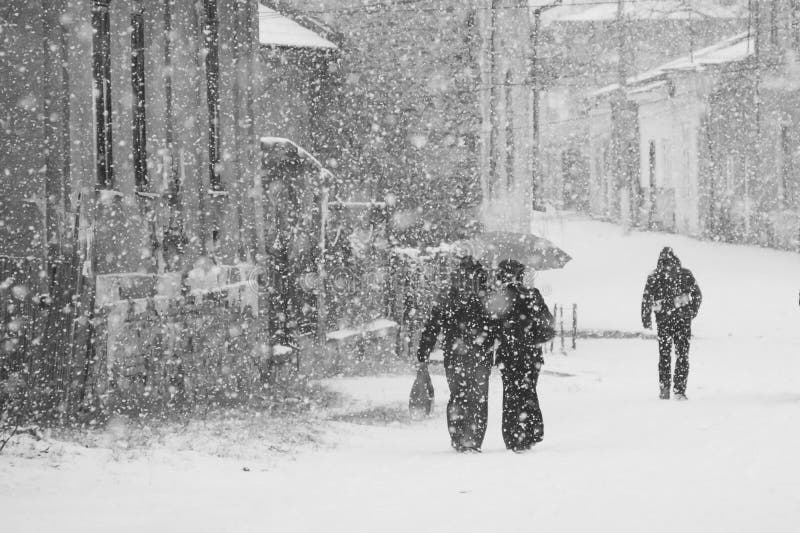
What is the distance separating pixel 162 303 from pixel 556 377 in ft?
25.4

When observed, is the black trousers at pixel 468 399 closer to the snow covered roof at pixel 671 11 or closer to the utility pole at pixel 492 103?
the utility pole at pixel 492 103

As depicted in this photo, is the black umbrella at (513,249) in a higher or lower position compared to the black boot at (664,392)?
higher

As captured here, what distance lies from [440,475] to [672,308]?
6.04 m

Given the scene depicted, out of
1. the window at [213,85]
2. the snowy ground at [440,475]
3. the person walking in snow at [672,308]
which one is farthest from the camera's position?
the window at [213,85]

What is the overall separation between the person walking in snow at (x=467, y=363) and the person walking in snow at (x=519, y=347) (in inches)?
5.4

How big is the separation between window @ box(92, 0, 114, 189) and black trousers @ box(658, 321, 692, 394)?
6531mm

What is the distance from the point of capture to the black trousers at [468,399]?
371 inches

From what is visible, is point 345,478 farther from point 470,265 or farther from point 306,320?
point 306,320

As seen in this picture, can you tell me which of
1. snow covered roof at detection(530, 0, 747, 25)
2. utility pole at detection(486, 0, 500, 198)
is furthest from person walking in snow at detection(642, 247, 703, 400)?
snow covered roof at detection(530, 0, 747, 25)

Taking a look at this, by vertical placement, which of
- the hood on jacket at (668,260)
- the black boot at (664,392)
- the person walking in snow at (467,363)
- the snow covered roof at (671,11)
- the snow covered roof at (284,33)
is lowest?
the black boot at (664,392)

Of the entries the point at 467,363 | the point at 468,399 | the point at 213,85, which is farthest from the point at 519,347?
the point at 213,85

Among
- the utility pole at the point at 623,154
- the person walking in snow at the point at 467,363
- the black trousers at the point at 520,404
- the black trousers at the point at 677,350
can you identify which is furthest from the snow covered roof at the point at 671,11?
Answer: the black trousers at the point at 520,404

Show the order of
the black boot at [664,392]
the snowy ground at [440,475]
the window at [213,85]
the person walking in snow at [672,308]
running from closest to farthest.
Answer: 1. the snowy ground at [440,475]
2. the person walking in snow at [672,308]
3. the black boot at [664,392]
4. the window at [213,85]

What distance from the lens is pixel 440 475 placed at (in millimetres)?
8062
